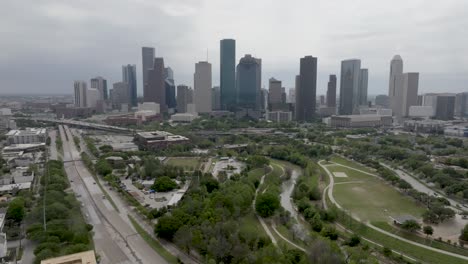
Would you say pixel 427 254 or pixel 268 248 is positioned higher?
pixel 268 248

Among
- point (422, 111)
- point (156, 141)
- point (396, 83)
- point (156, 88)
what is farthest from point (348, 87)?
point (156, 141)

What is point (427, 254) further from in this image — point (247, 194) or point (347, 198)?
point (247, 194)

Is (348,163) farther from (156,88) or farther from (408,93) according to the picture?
(156,88)

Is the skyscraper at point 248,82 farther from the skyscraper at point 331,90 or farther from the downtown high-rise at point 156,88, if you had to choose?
the skyscraper at point 331,90

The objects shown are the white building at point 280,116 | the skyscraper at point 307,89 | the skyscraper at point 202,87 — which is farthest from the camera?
the skyscraper at point 202,87

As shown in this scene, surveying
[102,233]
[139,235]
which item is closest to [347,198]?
[139,235]

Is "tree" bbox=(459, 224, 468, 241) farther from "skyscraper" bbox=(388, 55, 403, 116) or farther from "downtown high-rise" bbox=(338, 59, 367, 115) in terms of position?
"skyscraper" bbox=(388, 55, 403, 116)

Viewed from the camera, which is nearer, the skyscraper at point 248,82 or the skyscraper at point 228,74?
the skyscraper at point 248,82

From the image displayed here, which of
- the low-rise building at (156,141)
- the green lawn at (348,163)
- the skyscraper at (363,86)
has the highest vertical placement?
the skyscraper at (363,86)

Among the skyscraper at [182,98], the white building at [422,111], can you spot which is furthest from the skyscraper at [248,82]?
the white building at [422,111]
